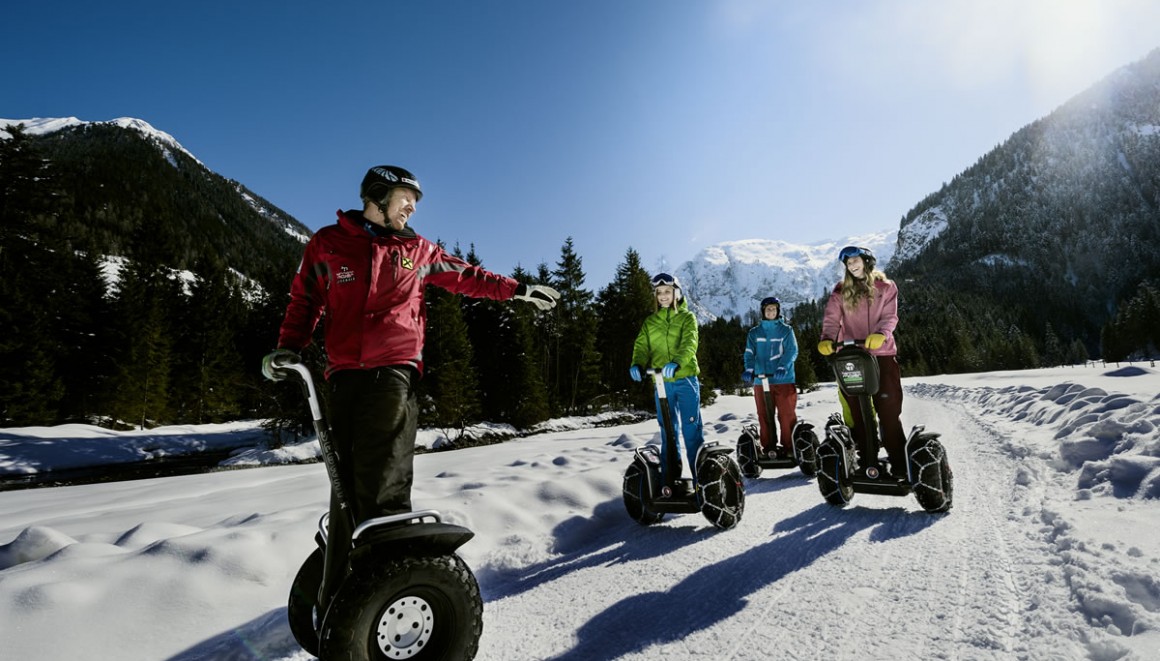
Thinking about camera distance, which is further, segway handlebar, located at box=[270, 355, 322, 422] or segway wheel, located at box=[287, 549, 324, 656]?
segway wheel, located at box=[287, 549, 324, 656]

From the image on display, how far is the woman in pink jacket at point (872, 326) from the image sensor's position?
5.30 metres

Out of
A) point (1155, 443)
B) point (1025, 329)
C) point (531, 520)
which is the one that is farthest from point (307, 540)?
point (1025, 329)

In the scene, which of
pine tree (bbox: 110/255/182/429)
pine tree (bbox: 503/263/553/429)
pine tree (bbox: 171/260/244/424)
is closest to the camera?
pine tree (bbox: 503/263/553/429)

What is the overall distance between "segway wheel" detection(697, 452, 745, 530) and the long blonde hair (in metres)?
2.31

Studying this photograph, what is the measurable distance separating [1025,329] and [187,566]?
711ft

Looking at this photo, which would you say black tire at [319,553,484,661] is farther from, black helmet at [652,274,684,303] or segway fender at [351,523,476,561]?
black helmet at [652,274,684,303]

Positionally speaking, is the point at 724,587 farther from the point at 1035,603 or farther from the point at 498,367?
the point at 498,367

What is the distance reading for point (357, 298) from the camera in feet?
9.14

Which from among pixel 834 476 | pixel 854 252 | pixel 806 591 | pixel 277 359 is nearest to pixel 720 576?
pixel 806 591

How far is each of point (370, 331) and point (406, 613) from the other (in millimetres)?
1442

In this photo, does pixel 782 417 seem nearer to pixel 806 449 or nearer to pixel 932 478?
pixel 806 449

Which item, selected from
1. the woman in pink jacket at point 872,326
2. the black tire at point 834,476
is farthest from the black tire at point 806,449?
the woman in pink jacket at point 872,326

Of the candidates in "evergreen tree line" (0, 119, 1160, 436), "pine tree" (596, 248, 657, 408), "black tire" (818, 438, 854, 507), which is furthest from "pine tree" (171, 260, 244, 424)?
"black tire" (818, 438, 854, 507)

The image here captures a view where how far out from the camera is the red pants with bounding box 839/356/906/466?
207 inches
